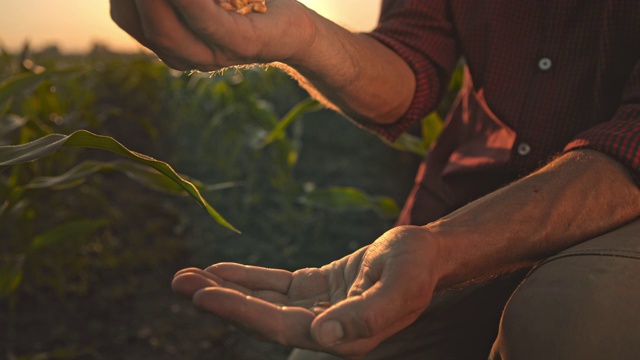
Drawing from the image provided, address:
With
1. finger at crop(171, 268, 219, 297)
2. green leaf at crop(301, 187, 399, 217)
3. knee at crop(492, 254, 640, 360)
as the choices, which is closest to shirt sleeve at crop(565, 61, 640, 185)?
knee at crop(492, 254, 640, 360)

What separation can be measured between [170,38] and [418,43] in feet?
2.08

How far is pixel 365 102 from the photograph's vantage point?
1220 mm

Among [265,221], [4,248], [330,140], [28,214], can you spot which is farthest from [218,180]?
[28,214]

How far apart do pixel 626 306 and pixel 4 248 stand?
72.3 inches

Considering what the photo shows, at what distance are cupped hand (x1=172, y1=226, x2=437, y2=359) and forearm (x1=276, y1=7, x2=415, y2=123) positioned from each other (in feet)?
1.17

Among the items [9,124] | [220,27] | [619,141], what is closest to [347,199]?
[9,124]

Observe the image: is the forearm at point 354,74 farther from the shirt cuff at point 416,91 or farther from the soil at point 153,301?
the soil at point 153,301

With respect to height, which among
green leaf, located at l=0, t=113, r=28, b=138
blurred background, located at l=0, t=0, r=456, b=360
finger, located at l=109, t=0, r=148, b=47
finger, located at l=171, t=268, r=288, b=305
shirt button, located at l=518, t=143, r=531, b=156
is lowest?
blurred background, located at l=0, t=0, r=456, b=360

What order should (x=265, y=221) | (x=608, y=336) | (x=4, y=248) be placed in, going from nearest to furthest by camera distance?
1. (x=608, y=336)
2. (x=4, y=248)
3. (x=265, y=221)

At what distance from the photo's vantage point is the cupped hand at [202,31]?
742 mm

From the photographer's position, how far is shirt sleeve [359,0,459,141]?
4.18 feet

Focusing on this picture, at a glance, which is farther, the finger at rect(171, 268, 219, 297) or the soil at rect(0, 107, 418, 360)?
the soil at rect(0, 107, 418, 360)

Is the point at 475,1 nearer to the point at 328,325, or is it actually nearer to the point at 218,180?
the point at 328,325

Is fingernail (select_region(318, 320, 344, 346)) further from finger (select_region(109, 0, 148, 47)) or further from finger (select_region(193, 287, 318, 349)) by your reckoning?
finger (select_region(109, 0, 148, 47))
